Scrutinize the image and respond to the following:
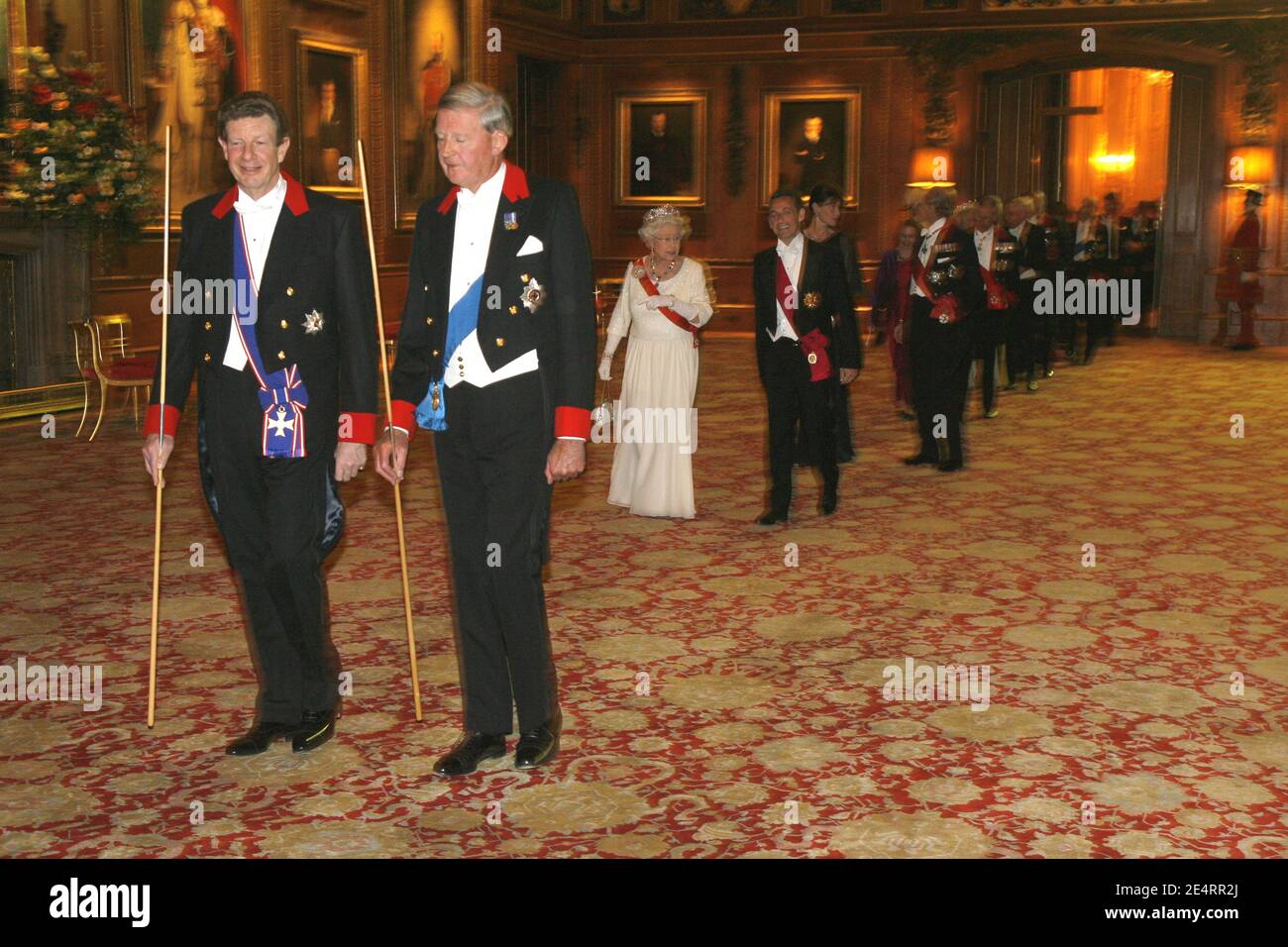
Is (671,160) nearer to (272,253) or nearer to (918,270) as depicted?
(918,270)

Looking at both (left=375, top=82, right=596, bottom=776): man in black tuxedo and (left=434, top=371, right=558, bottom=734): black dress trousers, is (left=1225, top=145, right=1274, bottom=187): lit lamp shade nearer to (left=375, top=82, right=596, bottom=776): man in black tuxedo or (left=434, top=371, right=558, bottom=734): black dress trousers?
(left=375, top=82, right=596, bottom=776): man in black tuxedo

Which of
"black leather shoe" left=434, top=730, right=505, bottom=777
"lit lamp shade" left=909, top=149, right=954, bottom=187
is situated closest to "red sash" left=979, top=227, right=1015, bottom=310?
"black leather shoe" left=434, top=730, right=505, bottom=777

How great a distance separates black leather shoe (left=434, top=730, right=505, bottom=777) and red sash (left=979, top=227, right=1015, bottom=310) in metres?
7.89

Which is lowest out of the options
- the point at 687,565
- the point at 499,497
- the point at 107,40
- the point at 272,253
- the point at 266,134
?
the point at 687,565

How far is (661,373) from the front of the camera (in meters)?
7.61

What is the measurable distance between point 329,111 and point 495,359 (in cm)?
1278

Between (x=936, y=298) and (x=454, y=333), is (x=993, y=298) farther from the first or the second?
(x=454, y=333)

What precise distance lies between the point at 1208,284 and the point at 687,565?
14.2 m

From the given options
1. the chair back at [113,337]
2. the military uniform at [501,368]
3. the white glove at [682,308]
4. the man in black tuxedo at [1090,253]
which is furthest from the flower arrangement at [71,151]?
the man in black tuxedo at [1090,253]

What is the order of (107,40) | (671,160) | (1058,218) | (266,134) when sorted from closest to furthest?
1. (266,134)
2. (107,40)
3. (1058,218)
4. (671,160)

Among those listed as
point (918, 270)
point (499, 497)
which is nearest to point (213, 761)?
point (499, 497)

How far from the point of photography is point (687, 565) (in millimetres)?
6648

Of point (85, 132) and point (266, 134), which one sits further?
point (85, 132)

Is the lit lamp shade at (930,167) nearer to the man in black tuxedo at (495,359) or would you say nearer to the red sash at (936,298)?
the red sash at (936,298)
